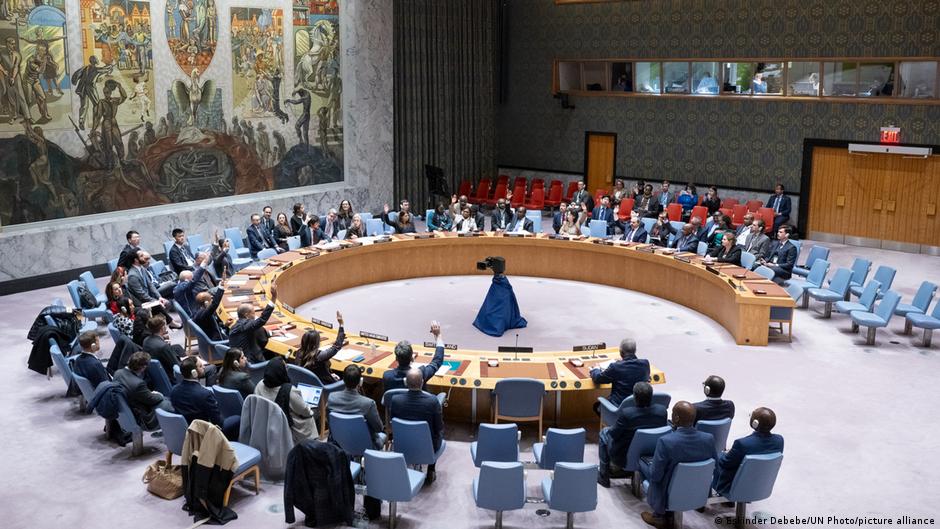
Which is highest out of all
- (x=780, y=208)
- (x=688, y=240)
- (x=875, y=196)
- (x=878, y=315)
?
(x=875, y=196)

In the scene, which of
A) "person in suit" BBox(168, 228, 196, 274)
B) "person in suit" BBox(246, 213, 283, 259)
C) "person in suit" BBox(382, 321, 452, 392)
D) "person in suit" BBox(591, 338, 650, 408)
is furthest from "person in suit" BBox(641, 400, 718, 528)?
"person in suit" BBox(246, 213, 283, 259)

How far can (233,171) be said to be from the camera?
56.5 ft

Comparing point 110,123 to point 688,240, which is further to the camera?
point 110,123

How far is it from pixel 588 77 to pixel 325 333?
14082mm

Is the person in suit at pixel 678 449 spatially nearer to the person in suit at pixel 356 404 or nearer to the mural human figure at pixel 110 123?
the person in suit at pixel 356 404

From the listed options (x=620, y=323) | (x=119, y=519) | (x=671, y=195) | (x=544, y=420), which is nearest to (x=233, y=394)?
(x=119, y=519)

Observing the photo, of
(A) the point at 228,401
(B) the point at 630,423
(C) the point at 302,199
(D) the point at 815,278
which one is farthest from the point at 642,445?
(C) the point at 302,199

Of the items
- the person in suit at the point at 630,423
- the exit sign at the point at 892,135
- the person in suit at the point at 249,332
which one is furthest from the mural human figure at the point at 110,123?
the exit sign at the point at 892,135

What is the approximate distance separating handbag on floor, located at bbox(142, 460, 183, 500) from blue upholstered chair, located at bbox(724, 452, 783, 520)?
4.47 m

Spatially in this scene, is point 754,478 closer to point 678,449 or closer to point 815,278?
point 678,449

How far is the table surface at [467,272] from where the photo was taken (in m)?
8.76

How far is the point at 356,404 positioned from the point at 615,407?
2.41 meters

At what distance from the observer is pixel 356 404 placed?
7.29m

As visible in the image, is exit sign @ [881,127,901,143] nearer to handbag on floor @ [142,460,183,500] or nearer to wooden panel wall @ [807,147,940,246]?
wooden panel wall @ [807,147,940,246]
